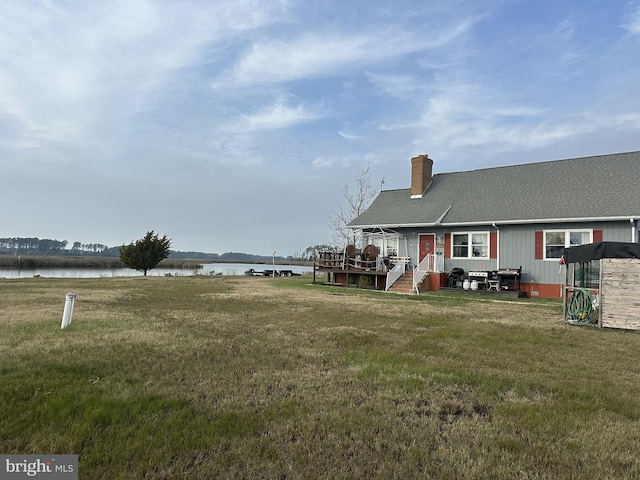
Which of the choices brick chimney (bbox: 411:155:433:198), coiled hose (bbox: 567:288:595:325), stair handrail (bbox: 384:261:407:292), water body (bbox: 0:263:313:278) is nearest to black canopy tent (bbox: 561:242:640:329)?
coiled hose (bbox: 567:288:595:325)

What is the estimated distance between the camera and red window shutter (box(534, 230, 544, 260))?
1759cm

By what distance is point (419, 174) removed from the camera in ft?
76.1

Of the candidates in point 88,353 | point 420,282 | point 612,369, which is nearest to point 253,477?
point 88,353

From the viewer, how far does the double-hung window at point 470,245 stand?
19255 millimetres

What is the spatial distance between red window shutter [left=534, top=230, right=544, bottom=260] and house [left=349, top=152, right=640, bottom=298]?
4 centimetres

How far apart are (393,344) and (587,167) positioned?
17.0 m

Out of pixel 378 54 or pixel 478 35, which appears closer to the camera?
pixel 478 35

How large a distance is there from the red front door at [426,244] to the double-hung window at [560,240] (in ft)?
16.5

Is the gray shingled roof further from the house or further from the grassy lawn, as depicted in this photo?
the grassy lawn

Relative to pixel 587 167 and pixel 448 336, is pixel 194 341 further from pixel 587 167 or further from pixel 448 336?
pixel 587 167

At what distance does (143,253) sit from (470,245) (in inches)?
1084

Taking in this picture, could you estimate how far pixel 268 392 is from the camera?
449cm

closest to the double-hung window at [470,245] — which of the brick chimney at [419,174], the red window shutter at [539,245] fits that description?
the red window shutter at [539,245]

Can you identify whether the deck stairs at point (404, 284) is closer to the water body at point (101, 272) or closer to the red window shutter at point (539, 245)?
the red window shutter at point (539, 245)
